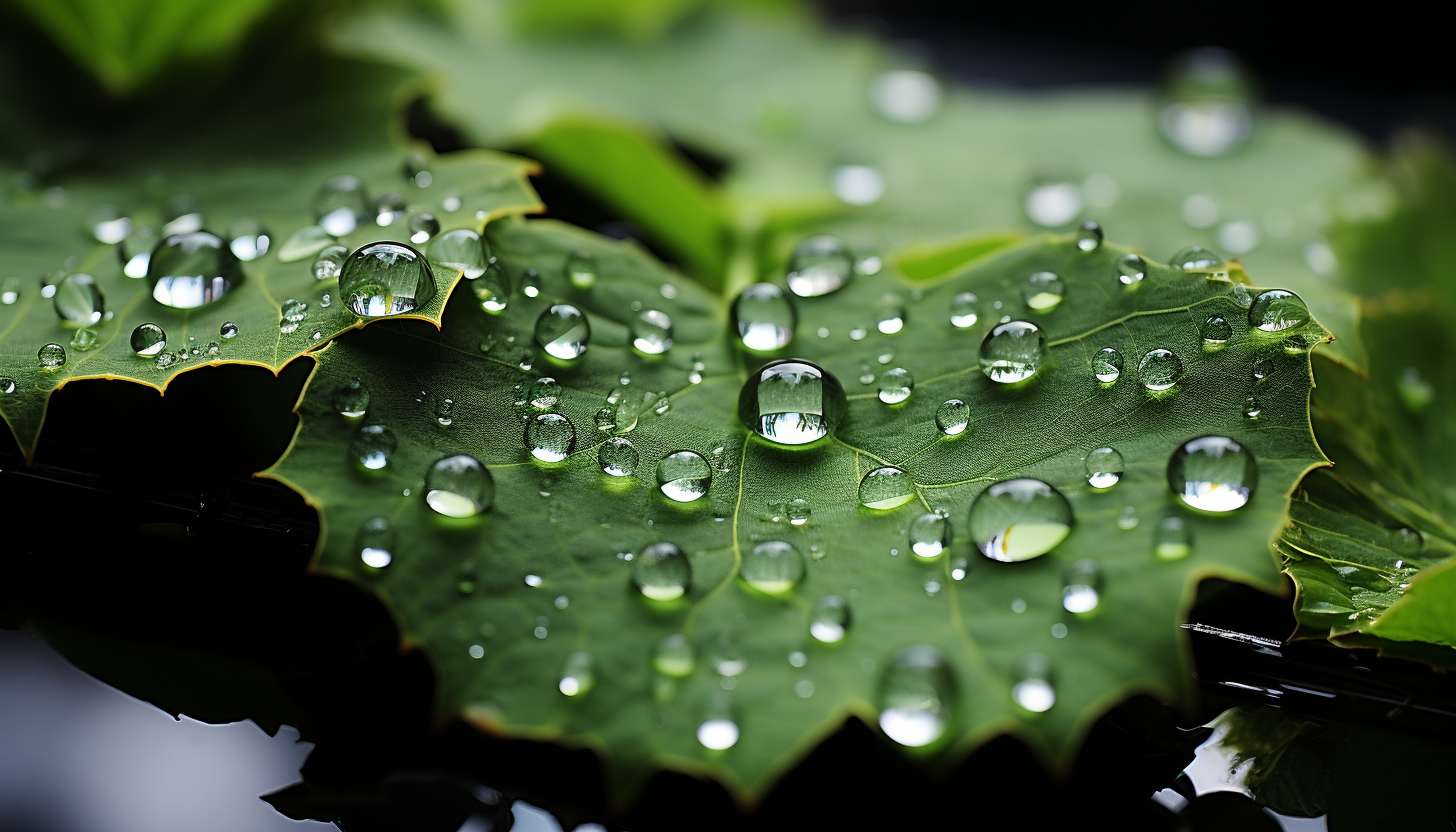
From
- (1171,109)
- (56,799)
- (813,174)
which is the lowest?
(56,799)

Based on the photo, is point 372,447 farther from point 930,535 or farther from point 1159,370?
point 1159,370

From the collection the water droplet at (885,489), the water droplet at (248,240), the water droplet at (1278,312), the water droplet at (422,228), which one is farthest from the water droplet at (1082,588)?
the water droplet at (248,240)

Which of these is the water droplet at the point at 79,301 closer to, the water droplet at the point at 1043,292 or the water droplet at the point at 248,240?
the water droplet at the point at 248,240

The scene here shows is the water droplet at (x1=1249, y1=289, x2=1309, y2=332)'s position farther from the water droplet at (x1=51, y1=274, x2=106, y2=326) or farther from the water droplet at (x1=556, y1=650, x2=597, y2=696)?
the water droplet at (x1=51, y1=274, x2=106, y2=326)

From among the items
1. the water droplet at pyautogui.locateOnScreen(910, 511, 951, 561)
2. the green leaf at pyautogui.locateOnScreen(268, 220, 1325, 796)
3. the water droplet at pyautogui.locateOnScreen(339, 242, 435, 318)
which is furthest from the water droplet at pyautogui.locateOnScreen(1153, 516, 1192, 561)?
the water droplet at pyautogui.locateOnScreen(339, 242, 435, 318)

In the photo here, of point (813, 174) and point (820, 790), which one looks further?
point (813, 174)

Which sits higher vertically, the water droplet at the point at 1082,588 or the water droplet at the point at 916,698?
the water droplet at the point at 1082,588

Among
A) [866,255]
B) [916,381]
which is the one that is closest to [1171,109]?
[866,255]

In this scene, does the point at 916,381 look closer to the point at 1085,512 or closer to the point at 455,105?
the point at 1085,512
